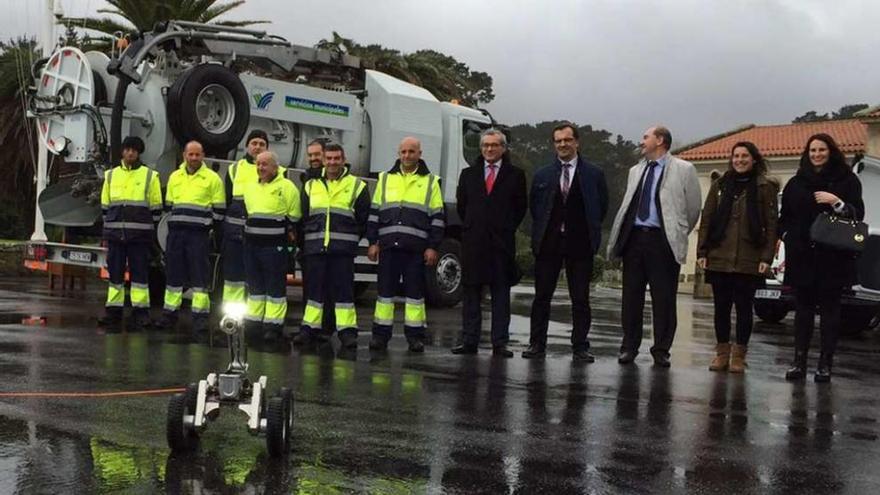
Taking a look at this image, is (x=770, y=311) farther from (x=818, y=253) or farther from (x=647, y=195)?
(x=818, y=253)

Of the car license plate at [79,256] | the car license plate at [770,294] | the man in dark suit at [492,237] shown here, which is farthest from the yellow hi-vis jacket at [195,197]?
the car license plate at [770,294]

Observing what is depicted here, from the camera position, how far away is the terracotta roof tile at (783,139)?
1831 inches

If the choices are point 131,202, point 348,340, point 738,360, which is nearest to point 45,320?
point 131,202

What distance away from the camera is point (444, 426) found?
18.2ft

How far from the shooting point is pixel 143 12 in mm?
23625

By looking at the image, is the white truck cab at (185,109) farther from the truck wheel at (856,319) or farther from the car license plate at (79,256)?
the truck wheel at (856,319)

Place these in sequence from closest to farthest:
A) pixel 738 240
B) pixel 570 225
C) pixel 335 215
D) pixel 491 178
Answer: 1. pixel 738 240
2. pixel 570 225
3. pixel 491 178
4. pixel 335 215

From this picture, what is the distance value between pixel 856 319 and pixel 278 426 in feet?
33.2

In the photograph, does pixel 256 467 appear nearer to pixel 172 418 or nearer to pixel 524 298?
pixel 172 418

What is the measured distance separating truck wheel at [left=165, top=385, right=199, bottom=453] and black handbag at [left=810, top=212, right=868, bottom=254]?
4.92 meters

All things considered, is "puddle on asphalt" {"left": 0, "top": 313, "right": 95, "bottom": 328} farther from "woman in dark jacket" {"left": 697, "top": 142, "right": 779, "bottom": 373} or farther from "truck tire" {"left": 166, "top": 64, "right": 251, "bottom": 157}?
"woman in dark jacket" {"left": 697, "top": 142, "right": 779, "bottom": 373}

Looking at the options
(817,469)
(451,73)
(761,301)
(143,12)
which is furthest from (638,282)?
(451,73)

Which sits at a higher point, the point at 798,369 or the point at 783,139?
the point at 783,139

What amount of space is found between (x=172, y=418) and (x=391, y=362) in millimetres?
3562
